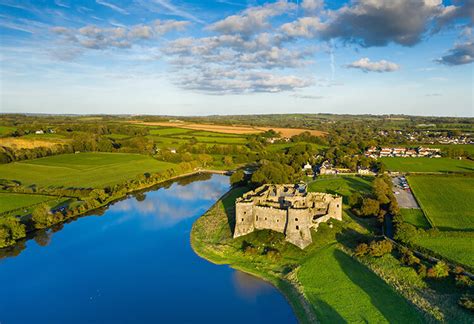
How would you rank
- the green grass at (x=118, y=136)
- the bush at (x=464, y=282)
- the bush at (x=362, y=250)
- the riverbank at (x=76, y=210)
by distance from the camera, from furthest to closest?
1. the green grass at (x=118, y=136)
2. the riverbank at (x=76, y=210)
3. the bush at (x=362, y=250)
4. the bush at (x=464, y=282)

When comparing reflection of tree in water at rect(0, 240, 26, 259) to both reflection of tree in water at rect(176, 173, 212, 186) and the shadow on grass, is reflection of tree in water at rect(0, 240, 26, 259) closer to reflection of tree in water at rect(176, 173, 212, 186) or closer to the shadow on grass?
the shadow on grass

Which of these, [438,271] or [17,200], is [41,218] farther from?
[438,271]

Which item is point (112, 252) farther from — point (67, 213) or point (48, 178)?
point (48, 178)

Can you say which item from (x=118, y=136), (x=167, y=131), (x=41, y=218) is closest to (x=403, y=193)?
(x=41, y=218)

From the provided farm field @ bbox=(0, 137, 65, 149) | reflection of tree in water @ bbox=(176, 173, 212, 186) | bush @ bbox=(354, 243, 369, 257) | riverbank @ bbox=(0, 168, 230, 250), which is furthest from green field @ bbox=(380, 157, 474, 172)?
farm field @ bbox=(0, 137, 65, 149)

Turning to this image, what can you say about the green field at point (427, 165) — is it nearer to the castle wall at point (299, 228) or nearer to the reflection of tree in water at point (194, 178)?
the reflection of tree in water at point (194, 178)

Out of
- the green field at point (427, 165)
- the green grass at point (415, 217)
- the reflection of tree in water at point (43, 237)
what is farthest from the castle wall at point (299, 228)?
the green field at point (427, 165)
